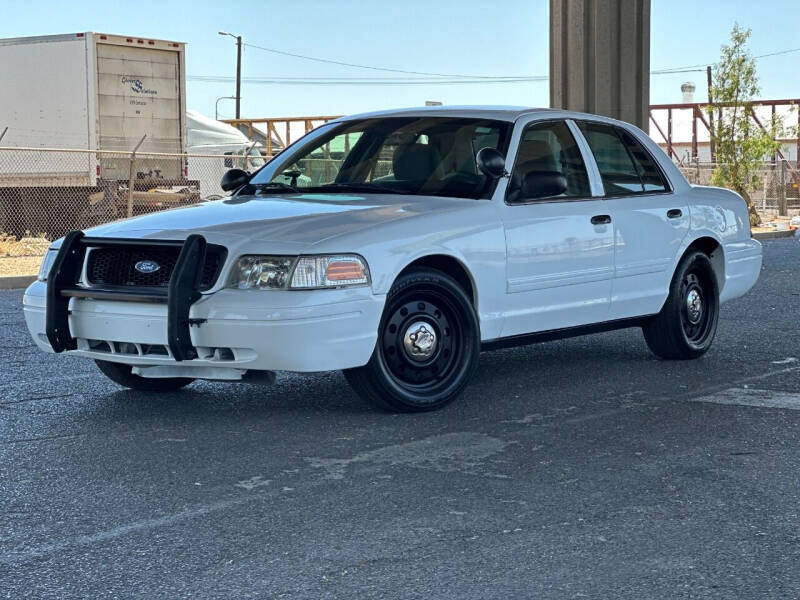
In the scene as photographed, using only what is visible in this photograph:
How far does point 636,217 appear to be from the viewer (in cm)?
812

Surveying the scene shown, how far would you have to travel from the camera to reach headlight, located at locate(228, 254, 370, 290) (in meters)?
6.22

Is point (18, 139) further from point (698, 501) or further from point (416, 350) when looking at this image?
point (698, 501)

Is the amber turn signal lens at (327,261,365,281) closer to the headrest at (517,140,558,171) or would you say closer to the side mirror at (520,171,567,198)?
the side mirror at (520,171,567,198)

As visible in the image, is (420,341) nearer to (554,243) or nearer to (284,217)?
(284,217)

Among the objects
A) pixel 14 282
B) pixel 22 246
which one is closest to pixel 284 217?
pixel 14 282

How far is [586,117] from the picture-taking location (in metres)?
8.24

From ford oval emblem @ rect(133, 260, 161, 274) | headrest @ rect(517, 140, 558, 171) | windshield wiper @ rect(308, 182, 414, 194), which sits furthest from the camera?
headrest @ rect(517, 140, 558, 171)

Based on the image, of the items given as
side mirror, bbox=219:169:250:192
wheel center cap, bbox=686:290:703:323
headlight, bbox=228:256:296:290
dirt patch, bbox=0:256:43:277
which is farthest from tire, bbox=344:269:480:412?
dirt patch, bbox=0:256:43:277

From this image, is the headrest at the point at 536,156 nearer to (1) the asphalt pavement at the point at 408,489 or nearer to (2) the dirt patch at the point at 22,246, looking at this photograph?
(1) the asphalt pavement at the point at 408,489

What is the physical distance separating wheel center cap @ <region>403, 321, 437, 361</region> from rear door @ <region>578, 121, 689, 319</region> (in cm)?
158

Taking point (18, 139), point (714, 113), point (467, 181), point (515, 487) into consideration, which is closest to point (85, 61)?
point (18, 139)

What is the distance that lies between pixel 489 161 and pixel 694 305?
2331 millimetres

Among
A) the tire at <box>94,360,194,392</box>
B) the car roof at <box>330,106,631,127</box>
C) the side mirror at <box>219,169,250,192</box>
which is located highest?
the car roof at <box>330,106,631,127</box>

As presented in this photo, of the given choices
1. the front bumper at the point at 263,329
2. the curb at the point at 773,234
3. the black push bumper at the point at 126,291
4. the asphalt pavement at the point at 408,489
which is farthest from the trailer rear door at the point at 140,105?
the front bumper at the point at 263,329
